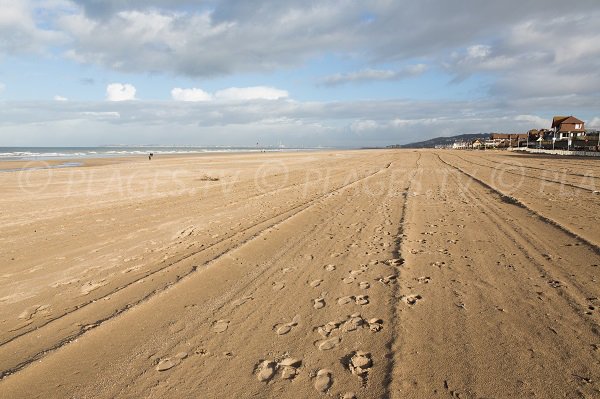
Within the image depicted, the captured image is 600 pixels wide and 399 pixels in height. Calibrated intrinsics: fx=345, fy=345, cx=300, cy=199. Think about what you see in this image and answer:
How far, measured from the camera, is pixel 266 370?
9.37 feet

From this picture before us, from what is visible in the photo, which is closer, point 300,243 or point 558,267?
point 558,267

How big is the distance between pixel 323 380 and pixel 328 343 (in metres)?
0.49

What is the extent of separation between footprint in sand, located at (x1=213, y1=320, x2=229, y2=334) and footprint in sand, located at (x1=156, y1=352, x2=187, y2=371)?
427 mm

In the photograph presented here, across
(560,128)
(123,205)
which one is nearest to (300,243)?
(123,205)

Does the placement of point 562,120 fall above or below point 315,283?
above

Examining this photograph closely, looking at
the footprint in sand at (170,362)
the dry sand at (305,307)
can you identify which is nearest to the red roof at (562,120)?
the dry sand at (305,307)

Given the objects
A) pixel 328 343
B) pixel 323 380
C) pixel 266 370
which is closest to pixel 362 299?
pixel 328 343

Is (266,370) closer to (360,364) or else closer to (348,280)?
(360,364)

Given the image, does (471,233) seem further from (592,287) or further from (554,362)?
(554,362)

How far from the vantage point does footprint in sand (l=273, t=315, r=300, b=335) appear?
3.43 metres

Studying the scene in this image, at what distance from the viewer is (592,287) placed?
4.14 metres

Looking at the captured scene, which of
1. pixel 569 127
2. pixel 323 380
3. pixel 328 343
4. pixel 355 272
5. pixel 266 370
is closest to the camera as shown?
pixel 323 380

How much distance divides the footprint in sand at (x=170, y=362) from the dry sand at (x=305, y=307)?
0.01 metres

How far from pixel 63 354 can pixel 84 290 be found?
1.63 m
